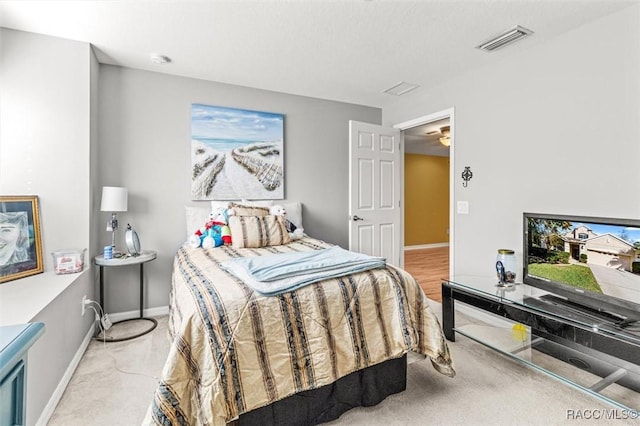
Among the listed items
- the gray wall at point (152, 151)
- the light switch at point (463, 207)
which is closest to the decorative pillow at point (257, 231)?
the gray wall at point (152, 151)

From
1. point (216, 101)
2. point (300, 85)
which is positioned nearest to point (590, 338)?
point (300, 85)

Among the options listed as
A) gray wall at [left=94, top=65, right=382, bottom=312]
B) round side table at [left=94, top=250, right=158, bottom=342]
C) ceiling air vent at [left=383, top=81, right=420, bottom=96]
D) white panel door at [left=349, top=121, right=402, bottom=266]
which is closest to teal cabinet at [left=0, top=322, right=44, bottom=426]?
round side table at [left=94, top=250, right=158, bottom=342]

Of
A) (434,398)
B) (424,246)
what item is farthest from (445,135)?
(434,398)

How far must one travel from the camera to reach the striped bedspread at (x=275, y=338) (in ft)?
4.48

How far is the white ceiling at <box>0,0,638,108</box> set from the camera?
2139 mm

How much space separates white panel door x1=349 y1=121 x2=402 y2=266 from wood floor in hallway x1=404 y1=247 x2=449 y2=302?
1.91 ft

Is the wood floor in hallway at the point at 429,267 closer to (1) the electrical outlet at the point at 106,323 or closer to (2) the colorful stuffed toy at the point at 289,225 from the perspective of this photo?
(2) the colorful stuffed toy at the point at 289,225

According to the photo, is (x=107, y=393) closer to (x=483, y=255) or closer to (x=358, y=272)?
(x=358, y=272)

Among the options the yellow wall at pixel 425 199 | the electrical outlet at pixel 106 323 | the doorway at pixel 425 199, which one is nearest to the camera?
the electrical outlet at pixel 106 323

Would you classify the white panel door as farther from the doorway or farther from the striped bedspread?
the doorway

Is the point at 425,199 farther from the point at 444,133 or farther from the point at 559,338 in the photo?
the point at 559,338

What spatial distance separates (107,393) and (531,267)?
296cm

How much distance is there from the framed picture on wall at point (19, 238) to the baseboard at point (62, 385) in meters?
0.65

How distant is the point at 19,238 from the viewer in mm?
2289
